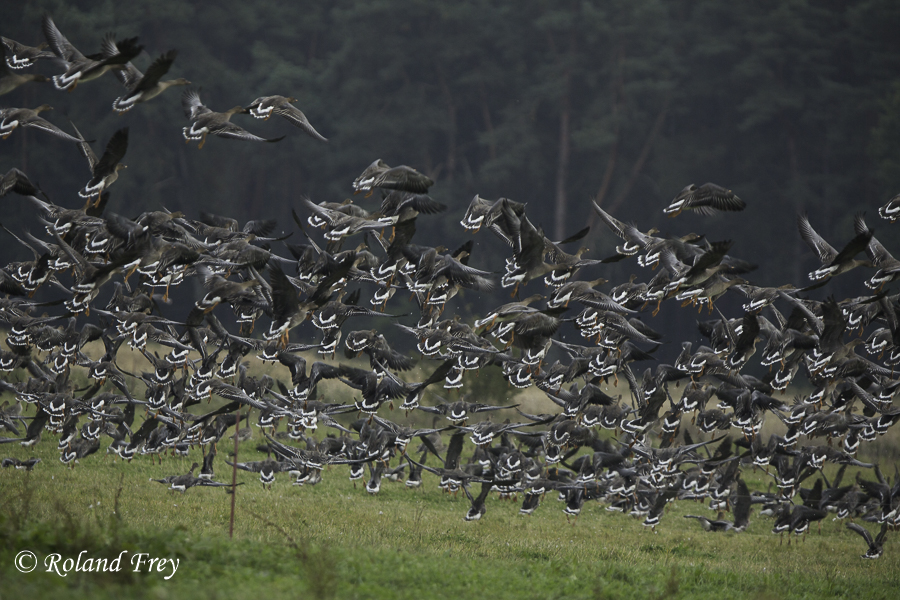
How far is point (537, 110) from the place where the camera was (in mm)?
46438

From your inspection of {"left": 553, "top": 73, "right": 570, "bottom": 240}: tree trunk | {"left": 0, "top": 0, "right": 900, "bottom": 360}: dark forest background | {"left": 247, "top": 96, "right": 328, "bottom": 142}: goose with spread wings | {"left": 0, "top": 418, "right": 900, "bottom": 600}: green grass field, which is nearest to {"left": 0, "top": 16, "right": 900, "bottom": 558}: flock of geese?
{"left": 247, "top": 96, "right": 328, "bottom": 142}: goose with spread wings

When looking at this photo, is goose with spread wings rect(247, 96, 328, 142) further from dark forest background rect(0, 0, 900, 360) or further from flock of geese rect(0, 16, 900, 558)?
dark forest background rect(0, 0, 900, 360)

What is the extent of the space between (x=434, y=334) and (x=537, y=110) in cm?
3441

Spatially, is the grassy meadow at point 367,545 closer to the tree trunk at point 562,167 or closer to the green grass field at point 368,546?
the green grass field at point 368,546

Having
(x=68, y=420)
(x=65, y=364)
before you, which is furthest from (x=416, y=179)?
(x=68, y=420)

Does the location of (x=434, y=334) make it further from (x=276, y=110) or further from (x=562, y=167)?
(x=562, y=167)

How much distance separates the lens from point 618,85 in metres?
45.4

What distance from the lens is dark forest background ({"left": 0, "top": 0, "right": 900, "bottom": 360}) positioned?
42.6 metres

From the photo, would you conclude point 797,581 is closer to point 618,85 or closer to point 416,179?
point 416,179

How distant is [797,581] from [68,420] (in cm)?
1234

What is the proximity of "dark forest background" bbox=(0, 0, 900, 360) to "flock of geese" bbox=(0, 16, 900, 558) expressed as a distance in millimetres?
28034

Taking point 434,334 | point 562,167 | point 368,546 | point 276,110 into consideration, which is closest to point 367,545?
point 368,546

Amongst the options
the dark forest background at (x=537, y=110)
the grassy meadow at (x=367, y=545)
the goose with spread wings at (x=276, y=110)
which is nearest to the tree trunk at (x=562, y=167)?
the dark forest background at (x=537, y=110)

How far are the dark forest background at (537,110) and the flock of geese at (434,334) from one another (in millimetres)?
28034
